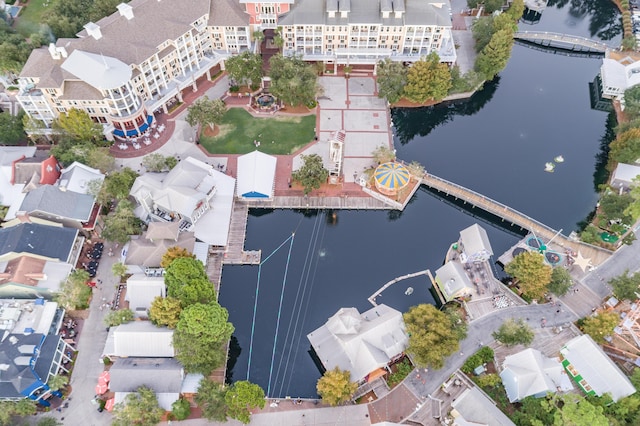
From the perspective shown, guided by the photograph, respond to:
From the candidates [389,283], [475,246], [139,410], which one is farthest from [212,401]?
[475,246]

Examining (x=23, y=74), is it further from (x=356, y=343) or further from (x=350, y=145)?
(x=356, y=343)

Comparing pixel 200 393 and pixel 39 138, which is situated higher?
pixel 39 138

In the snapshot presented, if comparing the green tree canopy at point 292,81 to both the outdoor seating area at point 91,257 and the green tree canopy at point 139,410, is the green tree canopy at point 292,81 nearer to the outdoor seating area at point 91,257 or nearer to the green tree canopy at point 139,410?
the outdoor seating area at point 91,257

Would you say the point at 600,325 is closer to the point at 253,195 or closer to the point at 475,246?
the point at 475,246

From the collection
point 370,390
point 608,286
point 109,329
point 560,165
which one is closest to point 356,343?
point 370,390

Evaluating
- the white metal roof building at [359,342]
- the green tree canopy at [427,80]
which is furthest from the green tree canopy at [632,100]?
the white metal roof building at [359,342]

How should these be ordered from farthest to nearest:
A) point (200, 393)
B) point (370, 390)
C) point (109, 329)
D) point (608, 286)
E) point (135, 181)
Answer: point (135, 181) < point (608, 286) < point (109, 329) < point (370, 390) < point (200, 393)
